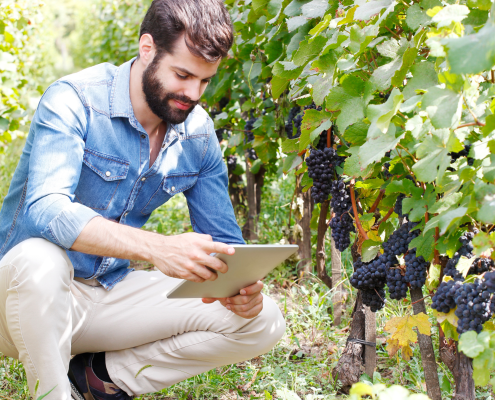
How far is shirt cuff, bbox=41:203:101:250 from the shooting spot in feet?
5.28

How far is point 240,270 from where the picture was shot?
5.41 ft

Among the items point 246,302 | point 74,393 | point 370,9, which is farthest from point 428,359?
point 74,393

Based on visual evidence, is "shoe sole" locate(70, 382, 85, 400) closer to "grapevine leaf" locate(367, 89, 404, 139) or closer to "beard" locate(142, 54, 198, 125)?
"beard" locate(142, 54, 198, 125)

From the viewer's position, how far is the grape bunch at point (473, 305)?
1093 millimetres

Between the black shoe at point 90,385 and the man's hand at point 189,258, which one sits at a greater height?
the man's hand at point 189,258

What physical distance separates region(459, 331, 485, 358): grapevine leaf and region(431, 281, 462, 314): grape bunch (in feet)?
0.79

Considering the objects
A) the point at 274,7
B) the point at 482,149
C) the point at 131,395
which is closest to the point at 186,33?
the point at 274,7

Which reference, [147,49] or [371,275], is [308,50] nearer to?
[371,275]

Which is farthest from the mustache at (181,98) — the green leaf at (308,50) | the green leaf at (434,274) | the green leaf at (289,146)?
the green leaf at (434,274)

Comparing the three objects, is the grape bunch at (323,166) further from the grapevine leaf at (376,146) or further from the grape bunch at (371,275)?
the grapevine leaf at (376,146)

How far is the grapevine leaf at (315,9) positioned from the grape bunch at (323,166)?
43 centimetres

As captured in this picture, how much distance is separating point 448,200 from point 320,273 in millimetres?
1647

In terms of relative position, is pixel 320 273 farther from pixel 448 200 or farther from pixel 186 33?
pixel 448 200

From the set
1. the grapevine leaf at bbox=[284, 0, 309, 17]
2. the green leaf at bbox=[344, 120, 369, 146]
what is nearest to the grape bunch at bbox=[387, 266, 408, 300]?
the green leaf at bbox=[344, 120, 369, 146]
